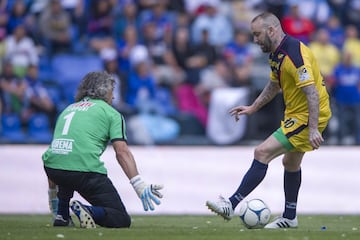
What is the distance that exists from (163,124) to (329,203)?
3.51 metres

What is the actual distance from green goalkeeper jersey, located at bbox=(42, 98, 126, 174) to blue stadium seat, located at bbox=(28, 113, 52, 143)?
7.32 meters

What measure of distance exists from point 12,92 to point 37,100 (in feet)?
1.78

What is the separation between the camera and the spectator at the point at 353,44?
19.5 meters

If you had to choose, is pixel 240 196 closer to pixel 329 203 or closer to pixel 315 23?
pixel 329 203

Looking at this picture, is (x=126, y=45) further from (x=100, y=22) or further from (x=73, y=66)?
(x=73, y=66)

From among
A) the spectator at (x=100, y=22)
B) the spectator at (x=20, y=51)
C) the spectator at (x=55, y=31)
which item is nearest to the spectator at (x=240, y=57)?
the spectator at (x=100, y=22)

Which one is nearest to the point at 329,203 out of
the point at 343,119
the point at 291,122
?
the point at 343,119

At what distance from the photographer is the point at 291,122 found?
9727mm

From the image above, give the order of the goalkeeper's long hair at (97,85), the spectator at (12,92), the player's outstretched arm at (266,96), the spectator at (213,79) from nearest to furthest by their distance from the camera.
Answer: the goalkeeper's long hair at (97,85) < the player's outstretched arm at (266,96) < the spectator at (12,92) < the spectator at (213,79)

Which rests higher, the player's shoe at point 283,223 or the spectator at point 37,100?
the spectator at point 37,100

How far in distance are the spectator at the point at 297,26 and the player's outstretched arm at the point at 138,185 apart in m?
10.9

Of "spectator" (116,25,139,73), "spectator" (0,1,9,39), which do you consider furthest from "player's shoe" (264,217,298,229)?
"spectator" (0,1,9,39)

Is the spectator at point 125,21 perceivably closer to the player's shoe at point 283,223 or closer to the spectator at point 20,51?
the spectator at point 20,51

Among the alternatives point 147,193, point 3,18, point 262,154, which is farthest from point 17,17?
point 147,193
